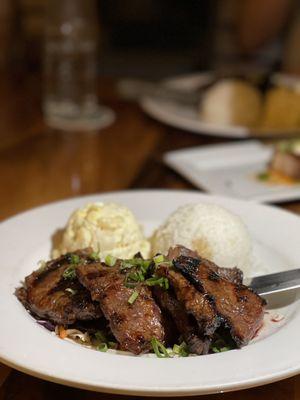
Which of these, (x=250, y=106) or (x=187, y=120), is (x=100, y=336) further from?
(x=250, y=106)

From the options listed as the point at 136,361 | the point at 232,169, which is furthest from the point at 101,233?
the point at 232,169

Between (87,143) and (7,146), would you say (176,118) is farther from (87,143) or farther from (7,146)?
(7,146)

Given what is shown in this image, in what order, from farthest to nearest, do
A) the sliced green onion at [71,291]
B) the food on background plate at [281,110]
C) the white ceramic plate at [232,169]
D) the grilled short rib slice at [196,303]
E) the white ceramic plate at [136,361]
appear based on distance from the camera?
the food on background plate at [281,110], the white ceramic plate at [232,169], the sliced green onion at [71,291], the grilled short rib slice at [196,303], the white ceramic plate at [136,361]

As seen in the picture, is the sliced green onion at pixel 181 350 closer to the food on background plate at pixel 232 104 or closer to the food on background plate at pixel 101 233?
the food on background plate at pixel 101 233

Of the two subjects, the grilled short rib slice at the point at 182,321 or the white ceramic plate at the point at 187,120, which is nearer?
the grilled short rib slice at the point at 182,321

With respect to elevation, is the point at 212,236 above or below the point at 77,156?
above

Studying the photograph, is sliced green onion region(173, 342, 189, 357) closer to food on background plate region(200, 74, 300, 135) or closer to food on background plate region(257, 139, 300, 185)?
food on background plate region(257, 139, 300, 185)

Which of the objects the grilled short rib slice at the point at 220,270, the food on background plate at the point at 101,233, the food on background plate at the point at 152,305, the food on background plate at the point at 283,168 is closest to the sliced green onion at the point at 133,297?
the food on background plate at the point at 152,305
